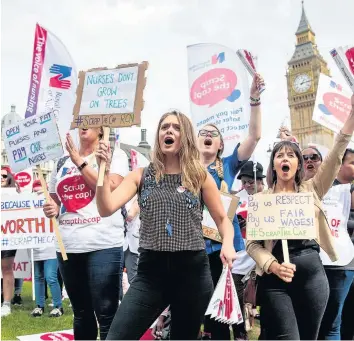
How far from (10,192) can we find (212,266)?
4737mm

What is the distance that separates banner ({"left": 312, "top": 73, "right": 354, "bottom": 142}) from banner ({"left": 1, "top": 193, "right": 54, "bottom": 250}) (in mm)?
4434

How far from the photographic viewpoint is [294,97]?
338ft

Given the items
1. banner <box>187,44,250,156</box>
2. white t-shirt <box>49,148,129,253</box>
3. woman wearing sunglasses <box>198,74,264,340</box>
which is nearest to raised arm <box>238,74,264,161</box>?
woman wearing sunglasses <box>198,74,264,340</box>

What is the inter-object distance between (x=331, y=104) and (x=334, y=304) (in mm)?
1891

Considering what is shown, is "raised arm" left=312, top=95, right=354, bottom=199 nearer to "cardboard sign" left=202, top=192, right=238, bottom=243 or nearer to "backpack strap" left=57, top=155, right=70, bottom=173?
"cardboard sign" left=202, top=192, right=238, bottom=243

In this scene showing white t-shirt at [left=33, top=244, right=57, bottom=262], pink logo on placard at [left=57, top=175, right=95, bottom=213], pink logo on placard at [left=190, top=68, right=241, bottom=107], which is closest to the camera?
pink logo on placard at [left=57, top=175, right=95, bottom=213]

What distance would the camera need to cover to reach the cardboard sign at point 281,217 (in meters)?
2.87

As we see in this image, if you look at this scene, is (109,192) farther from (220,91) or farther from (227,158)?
(220,91)

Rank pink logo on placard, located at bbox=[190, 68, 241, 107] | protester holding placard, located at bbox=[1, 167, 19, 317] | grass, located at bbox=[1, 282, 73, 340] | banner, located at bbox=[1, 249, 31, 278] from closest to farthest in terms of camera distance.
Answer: pink logo on placard, located at bbox=[190, 68, 241, 107] < grass, located at bbox=[1, 282, 73, 340] < protester holding placard, located at bbox=[1, 167, 19, 317] < banner, located at bbox=[1, 249, 31, 278]

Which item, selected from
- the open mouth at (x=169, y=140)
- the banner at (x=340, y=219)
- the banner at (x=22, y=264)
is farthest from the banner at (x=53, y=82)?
the banner at (x=22, y=264)

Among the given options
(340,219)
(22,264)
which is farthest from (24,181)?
(340,219)

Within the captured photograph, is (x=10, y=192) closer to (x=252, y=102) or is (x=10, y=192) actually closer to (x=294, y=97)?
(x=252, y=102)

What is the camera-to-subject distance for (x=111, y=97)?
325cm

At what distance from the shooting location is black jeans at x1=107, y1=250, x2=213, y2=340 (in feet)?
8.00
